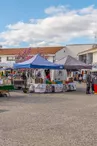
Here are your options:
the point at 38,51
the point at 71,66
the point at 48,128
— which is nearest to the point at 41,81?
the point at 71,66

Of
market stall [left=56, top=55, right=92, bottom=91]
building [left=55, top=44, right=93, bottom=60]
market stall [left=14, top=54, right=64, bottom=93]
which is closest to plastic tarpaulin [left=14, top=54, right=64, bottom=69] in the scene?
market stall [left=14, top=54, right=64, bottom=93]

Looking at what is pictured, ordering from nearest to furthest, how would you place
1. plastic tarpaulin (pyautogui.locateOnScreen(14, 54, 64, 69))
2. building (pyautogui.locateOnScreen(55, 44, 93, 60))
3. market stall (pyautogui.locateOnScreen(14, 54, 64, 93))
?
plastic tarpaulin (pyautogui.locateOnScreen(14, 54, 64, 69)) < market stall (pyautogui.locateOnScreen(14, 54, 64, 93)) < building (pyautogui.locateOnScreen(55, 44, 93, 60))

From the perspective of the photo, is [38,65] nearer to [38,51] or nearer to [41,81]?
[41,81]

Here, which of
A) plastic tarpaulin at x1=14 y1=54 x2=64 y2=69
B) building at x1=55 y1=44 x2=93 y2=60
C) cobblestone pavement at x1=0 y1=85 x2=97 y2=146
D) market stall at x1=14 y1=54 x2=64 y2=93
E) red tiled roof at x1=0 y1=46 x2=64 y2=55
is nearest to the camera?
cobblestone pavement at x1=0 y1=85 x2=97 y2=146

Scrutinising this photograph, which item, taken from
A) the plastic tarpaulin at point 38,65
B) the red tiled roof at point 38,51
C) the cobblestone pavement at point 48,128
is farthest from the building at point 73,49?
the cobblestone pavement at point 48,128

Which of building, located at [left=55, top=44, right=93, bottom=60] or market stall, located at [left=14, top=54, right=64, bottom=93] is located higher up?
building, located at [left=55, top=44, right=93, bottom=60]

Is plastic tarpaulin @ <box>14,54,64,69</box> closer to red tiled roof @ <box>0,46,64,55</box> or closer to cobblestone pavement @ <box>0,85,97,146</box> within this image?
cobblestone pavement @ <box>0,85,97,146</box>

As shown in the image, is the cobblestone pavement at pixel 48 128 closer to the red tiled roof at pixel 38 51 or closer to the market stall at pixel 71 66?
the market stall at pixel 71 66

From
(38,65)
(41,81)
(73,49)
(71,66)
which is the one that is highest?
(73,49)

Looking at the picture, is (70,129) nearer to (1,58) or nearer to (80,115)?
(80,115)

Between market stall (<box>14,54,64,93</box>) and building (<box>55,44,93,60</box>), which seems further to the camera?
building (<box>55,44,93,60</box>)

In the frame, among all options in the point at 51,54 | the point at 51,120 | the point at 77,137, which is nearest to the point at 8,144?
the point at 77,137

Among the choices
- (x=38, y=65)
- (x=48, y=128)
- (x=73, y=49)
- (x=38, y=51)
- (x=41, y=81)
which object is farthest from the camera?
(x=73, y=49)

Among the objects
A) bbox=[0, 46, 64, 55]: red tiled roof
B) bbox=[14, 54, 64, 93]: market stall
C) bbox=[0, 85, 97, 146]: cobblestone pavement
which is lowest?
bbox=[0, 85, 97, 146]: cobblestone pavement
